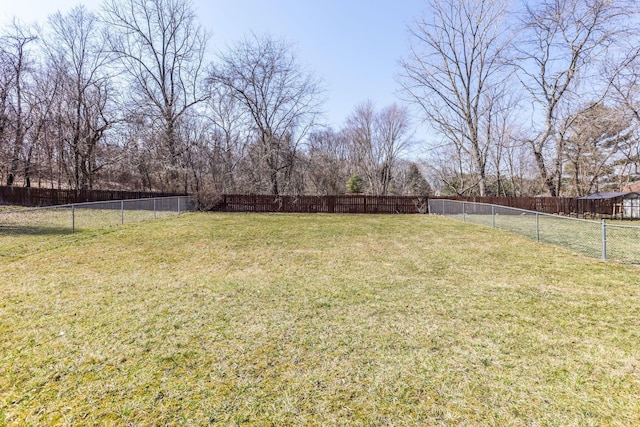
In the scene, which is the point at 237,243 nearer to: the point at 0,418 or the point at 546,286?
the point at 0,418

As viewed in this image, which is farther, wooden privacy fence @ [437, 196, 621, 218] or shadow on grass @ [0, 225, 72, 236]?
wooden privacy fence @ [437, 196, 621, 218]

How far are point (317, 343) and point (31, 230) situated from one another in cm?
1012

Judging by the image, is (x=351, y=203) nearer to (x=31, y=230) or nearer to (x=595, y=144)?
(x=31, y=230)

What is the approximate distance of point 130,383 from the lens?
2.05 m

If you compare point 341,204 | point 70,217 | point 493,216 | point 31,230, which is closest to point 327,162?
point 341,204

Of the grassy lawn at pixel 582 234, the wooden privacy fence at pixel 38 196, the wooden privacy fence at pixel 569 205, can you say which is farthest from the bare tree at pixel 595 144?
the wooden privacy fence at pixel 38 196

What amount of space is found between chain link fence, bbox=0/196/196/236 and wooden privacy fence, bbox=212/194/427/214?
8530 millimetres

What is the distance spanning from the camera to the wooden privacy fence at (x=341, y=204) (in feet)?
64.5

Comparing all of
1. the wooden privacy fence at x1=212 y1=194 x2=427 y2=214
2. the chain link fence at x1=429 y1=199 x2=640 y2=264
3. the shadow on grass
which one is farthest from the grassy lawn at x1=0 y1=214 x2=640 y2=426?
the wooden privacy fence at x1=212 y1=194 x2=427 y2=214

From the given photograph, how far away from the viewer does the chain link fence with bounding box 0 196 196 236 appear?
335 inches

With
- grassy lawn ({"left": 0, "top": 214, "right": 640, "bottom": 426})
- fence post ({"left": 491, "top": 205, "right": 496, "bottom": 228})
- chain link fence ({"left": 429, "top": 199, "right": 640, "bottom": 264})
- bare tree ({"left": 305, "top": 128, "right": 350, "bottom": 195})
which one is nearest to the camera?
grassy lawn ({"left": 0, "top": 214, "right": 640, "bottom": 426})

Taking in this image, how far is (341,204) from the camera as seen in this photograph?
19938 mm

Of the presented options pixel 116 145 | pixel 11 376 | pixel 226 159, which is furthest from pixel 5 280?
pixel 116 145

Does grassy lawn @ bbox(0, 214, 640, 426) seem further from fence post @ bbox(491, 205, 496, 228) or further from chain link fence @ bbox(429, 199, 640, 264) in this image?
fence post @ bbox(491, 205, 496, 228)
